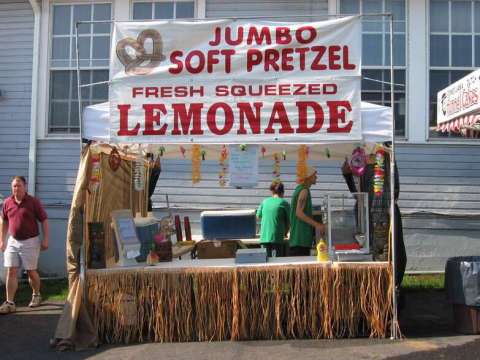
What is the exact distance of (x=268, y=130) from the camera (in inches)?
224

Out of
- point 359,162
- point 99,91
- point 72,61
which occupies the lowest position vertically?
point 359,162

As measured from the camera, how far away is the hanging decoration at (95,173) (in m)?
6.02

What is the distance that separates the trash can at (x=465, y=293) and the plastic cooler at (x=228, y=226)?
2.60 meters

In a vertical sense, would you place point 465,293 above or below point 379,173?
below

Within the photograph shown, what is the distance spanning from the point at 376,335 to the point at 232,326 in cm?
142

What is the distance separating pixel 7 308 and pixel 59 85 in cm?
458

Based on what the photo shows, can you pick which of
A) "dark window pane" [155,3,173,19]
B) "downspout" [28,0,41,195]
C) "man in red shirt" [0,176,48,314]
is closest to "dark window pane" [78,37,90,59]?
"downspout" [28,0,41,195]

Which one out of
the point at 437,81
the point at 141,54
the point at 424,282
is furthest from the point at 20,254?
the point at 437,81

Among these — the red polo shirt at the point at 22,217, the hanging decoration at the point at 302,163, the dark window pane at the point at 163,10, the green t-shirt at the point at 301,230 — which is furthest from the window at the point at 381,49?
the red polo shirt at the point at 22,217

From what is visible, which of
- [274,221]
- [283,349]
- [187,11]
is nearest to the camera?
[283,349]

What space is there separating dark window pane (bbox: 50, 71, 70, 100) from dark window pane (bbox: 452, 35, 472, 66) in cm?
673

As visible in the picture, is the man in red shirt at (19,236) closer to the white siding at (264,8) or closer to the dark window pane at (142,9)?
the dark window pane at (142,9)

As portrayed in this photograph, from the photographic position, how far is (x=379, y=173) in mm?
5953

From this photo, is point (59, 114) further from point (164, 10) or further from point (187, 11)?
point (187, 11)
